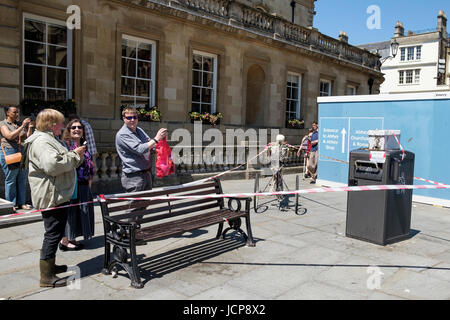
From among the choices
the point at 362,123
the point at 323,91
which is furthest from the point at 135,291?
the point at 323,91

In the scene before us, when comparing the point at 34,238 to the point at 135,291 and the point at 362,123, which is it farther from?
the point at 362,123

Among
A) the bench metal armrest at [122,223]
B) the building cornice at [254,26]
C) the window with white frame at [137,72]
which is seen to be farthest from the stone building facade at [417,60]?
the bench metal armrest at [122,223]

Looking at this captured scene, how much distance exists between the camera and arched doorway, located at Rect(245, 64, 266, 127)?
54.4ft

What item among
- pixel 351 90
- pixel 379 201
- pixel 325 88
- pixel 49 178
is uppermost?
pixel 351 90

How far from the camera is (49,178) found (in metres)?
3.98

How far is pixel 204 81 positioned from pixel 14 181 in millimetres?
8466

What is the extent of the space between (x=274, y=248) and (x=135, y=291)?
7.19 ft

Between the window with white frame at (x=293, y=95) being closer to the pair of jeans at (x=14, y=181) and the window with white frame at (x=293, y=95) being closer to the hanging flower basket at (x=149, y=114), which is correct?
the hanging flower basket at (x=149, y=114)

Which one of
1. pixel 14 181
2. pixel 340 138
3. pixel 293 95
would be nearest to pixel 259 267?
pixel 14 181

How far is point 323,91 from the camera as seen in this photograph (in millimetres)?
20234

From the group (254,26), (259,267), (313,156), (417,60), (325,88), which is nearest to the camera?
(259,267)

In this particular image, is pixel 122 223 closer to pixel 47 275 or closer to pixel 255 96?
pixel 47 275

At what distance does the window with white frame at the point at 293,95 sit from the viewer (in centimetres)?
1800

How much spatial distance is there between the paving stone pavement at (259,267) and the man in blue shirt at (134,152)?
932 mm
